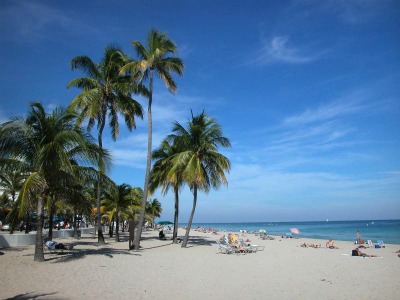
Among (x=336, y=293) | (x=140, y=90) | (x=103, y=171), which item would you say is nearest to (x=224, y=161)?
(x=140, y=90)

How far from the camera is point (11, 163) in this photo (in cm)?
1145

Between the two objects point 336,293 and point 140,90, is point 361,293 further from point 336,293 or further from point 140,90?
point 140,90

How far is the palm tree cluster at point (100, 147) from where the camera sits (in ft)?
37.0

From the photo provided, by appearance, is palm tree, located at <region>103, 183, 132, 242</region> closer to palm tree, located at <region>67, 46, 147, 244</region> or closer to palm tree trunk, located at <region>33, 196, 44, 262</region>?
palm tree, located at <region>67, 46, 147, 244</region>

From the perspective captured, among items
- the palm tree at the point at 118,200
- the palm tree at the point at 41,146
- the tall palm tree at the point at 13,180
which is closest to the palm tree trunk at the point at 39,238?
the palm tree at the point at 41,146

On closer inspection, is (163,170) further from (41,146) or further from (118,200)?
(41,146)

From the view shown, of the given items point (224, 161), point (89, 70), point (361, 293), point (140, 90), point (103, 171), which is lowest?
point (361, 293)

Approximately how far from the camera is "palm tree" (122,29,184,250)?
1744cm

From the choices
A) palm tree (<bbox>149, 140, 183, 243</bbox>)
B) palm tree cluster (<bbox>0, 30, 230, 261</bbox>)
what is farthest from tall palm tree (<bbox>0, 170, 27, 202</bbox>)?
palm tree (<bbox>149, 140, 183, 243</bbox>)

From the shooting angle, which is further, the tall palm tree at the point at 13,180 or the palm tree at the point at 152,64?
the palm tree at the point at 152,64

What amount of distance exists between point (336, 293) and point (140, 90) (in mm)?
14329

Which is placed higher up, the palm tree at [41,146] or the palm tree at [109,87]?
the palm tree at [109,87]

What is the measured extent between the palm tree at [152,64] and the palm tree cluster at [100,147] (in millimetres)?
53

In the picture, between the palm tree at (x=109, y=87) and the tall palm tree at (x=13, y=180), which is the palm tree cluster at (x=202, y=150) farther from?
the tall palm tree at (x=13, y=180)
